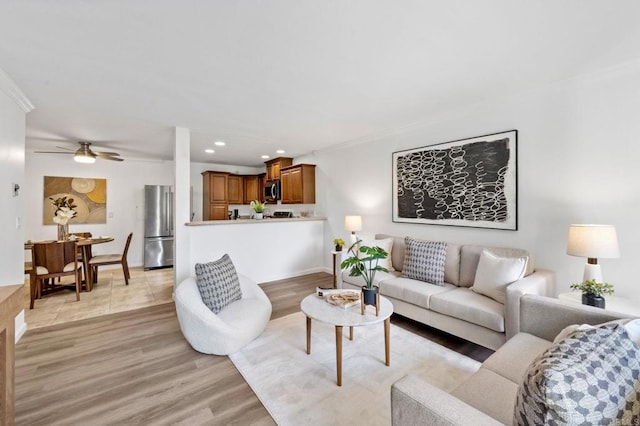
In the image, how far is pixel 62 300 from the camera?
3838 millimetres

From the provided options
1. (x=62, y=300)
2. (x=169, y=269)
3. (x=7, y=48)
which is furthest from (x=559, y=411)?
(x=169, y=269)

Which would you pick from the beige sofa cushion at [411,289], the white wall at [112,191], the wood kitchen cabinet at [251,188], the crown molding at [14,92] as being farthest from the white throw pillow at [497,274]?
the white wall at [112,191]

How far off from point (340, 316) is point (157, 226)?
204 inches

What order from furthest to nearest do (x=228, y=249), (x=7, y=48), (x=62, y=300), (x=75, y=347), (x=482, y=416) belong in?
(x=228, y=249) → (x=62, y=300) → (x=75, y=347) → (x=7, y=48) → (x=482, y=416)

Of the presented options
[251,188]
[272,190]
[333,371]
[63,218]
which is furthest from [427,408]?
[251,188]

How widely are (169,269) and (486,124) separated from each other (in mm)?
6162

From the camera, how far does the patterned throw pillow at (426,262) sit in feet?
9.83

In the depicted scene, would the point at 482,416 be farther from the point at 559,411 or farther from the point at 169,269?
the point at 169,269

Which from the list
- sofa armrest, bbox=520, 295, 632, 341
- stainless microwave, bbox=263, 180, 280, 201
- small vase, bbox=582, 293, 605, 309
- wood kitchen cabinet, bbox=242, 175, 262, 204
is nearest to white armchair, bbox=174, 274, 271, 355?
sofa armrest, bbox=520, 295, 632, 341

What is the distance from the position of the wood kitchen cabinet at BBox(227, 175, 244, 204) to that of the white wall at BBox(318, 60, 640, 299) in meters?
5.03

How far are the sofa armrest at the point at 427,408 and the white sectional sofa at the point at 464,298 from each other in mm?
1410

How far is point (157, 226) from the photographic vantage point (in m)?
5.82

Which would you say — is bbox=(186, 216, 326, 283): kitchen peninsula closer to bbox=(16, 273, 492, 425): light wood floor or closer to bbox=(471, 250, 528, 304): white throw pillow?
bbox=(16, 273, 492, 425): light wood floor

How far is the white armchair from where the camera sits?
92.8 inches
